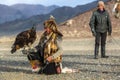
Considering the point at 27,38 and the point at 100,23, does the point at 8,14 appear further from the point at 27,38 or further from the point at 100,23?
the point at 27,38

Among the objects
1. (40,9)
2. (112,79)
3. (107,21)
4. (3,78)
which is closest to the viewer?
(112,79)

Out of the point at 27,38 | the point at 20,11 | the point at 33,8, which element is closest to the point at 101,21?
the point at 27,38

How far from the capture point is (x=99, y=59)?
802 inches

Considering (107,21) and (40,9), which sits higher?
(107,21)

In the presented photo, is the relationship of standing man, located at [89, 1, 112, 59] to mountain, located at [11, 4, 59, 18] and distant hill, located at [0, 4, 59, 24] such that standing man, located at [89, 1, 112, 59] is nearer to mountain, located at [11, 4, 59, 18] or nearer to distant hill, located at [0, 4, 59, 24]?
distant hill, located at [0, 4, 59, 24]

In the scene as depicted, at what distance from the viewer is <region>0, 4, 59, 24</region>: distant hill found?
5118 inches

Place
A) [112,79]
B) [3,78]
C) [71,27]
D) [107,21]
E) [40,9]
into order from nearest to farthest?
[112,79] → [3,78] → [107,21] → [71,27] → [40,9]

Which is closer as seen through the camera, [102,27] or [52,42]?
[52,42]

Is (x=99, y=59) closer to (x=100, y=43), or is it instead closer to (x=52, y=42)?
(x=100, y=43)

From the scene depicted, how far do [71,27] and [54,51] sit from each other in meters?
37.6

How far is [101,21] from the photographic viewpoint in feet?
65.6

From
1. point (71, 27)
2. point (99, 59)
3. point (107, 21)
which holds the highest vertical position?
point (107, 21)

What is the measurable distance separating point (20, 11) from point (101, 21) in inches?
4781

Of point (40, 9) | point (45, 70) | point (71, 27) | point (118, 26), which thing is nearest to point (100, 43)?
point (45, 70)
